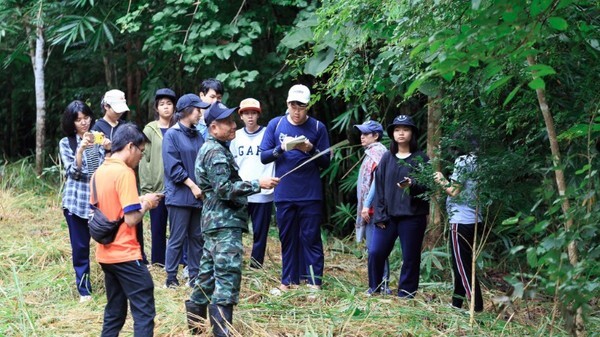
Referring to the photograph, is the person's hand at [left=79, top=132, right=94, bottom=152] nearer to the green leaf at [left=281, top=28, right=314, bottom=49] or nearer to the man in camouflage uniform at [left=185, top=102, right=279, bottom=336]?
the man in camouflage uniform at [left=185, top=102, right=279, bottom=336]

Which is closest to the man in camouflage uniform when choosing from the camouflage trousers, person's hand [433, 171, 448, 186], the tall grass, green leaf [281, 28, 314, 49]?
the camouflage trousers

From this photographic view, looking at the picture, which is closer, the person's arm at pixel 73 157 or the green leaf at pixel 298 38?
the person's arm at pixel 73 157

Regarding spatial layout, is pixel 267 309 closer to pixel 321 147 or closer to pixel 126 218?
pixel 126 218

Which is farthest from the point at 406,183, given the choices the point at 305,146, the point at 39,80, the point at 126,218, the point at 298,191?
the point at 39,80

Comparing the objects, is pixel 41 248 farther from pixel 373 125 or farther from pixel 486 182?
pixel 486 182

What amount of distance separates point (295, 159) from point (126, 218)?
2.27 meters

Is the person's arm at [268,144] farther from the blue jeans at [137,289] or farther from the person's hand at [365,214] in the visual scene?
the blue jeans at [137,289]

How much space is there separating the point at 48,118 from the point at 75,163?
797 cm

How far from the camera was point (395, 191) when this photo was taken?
6.32 metres

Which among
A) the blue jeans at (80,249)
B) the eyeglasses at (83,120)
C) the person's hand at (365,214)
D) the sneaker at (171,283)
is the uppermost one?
the eyeglasses at (83,120)

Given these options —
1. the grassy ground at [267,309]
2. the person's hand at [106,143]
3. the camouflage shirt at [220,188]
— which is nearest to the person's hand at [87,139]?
the person's hand at [106,143]

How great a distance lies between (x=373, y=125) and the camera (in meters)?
6.96

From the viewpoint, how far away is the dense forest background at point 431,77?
360cm

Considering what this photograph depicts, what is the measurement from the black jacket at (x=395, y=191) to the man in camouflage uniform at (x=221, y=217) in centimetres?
149
